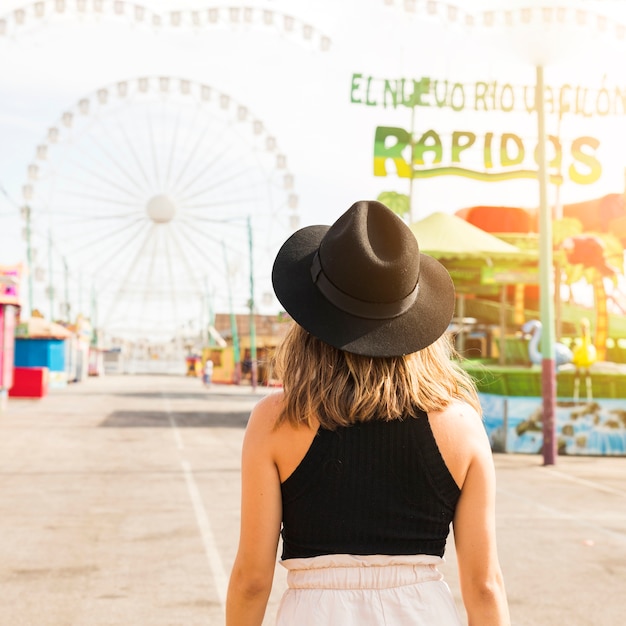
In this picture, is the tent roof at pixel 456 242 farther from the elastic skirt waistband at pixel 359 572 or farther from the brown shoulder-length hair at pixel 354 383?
the elastic skirt waistband at pixel 359 572

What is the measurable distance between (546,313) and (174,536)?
8533 mm

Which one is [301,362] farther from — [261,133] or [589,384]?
[261,133]

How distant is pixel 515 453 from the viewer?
1753 cm

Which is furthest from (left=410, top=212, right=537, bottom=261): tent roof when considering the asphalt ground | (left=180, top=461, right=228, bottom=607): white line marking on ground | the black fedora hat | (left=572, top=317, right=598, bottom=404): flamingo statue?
the black fedora hat

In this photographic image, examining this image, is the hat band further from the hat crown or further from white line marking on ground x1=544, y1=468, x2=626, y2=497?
white line marking on ground x1=544, y1=468, x2=626, y2=497

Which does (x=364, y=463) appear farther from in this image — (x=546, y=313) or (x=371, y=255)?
(x=546, y=313)

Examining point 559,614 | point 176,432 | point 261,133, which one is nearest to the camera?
point 559,614

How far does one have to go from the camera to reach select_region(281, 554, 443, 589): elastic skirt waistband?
6.89 ft

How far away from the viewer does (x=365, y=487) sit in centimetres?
210

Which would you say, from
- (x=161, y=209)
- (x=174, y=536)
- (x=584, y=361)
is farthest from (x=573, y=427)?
(x=161, y=209)

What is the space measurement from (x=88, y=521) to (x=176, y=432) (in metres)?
11.5

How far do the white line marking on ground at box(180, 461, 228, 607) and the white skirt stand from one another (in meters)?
4.22

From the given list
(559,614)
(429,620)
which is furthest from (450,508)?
(559,614)

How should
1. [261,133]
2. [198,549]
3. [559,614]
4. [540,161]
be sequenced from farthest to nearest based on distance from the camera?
[261,133] < [540,161] < [198,549] < [559,614]
